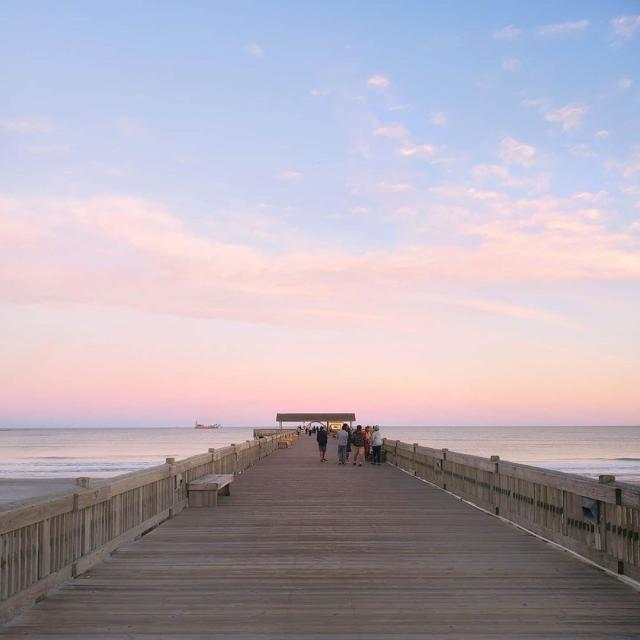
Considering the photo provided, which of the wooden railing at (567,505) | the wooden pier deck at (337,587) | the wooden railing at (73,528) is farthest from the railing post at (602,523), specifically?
the wooden railing at (73,528)

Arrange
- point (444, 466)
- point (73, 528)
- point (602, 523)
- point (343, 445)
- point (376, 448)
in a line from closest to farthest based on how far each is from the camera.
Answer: point (73, 528)
point (602, 523)
point (444, 466)
point (343, 445)
point (376, 448)

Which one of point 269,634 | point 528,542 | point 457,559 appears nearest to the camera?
point 269,634

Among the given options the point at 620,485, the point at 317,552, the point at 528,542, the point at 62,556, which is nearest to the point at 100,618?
the point at 62,556

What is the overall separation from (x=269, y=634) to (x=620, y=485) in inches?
163

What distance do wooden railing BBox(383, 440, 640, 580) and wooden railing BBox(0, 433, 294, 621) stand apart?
18.2ft

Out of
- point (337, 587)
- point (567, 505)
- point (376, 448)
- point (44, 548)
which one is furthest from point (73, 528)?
point (376, 448)

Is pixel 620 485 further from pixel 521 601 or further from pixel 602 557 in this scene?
pixel 521 601

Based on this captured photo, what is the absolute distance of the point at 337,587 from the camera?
7.90m

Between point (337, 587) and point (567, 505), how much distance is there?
351cm

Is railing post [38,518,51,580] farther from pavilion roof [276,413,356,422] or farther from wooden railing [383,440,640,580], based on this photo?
pavilion roof [276,413,356,422]

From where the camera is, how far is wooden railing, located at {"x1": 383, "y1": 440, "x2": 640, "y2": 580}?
8.00 metres

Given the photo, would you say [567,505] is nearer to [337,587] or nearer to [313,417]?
[337,587]


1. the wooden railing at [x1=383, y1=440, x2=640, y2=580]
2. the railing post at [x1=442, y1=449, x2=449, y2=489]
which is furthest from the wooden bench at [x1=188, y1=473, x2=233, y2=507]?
the railing post at [x1=442, y1=449, x2=449, y2=489]

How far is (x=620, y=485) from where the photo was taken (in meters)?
8.21
